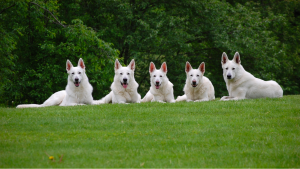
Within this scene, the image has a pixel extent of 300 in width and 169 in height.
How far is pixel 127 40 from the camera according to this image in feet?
85.1

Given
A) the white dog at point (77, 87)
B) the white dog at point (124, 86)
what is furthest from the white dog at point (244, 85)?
the white dog at point (77, 87)

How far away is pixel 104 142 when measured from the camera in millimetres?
8234

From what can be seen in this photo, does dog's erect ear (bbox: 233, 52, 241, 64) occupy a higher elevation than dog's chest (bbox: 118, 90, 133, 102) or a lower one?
higher

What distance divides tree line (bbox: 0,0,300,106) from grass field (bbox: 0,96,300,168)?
33.5ft

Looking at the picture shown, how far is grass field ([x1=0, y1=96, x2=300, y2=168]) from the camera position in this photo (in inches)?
277

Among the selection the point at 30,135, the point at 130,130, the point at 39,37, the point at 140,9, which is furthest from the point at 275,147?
the point at 140,9

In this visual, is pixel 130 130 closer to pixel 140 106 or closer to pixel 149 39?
pixel 140 106

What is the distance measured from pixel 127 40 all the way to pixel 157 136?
17714mm

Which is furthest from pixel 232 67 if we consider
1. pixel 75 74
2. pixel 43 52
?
pixel 43 52

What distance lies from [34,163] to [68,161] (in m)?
0.60

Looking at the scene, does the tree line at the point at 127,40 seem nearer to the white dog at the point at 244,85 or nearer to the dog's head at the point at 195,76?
the dog's head at the point at 195,76

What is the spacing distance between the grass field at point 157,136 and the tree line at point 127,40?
10.2 metres

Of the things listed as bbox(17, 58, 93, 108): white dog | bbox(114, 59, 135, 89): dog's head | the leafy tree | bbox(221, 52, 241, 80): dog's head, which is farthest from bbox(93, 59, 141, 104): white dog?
the leafy tree

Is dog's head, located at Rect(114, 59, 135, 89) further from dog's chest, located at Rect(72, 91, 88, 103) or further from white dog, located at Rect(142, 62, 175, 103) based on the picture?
dog's chest, located at Rect(72, 91, 88, 103)
